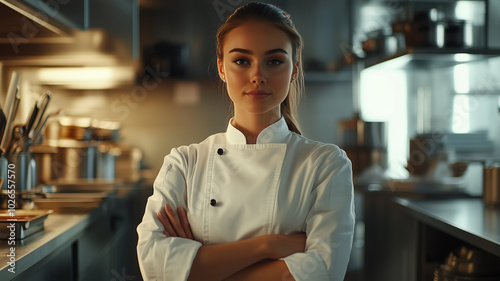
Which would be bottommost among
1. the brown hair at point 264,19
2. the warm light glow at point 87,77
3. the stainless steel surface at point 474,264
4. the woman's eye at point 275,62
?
the stainless steel surface at point 474,264

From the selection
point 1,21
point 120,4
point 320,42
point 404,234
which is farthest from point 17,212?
point 320,42

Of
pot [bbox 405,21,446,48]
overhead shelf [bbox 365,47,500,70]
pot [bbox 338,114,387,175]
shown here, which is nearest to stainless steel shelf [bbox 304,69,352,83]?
pot [bbox 338,114,387,175]

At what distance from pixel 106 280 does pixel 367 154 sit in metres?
1.42

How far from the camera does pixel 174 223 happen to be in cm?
96

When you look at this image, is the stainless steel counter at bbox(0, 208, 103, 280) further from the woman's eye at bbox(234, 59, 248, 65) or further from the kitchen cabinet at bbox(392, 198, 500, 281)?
A: the kitchen cabinet at bbox(392, 198, 500, 281)

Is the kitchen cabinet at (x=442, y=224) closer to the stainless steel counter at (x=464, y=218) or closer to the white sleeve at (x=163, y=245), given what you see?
the stainless steel counter at (x=464, y=218)

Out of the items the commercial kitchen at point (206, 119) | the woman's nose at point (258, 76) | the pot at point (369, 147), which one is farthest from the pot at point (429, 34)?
the woman's nose at point (258, 76)

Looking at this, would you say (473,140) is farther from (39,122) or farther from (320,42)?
(39,122)

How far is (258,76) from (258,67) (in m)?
0.02

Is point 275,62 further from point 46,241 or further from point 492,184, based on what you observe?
point 492,184

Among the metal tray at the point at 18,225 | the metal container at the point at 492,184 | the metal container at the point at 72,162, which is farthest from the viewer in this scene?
the metal container at the point at 72,162

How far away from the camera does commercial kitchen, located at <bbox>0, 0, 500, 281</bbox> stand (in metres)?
1.58

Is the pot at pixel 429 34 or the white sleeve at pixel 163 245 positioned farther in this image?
the pot at pixel 429 34

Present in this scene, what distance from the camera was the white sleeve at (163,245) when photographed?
36.3 inches
